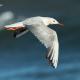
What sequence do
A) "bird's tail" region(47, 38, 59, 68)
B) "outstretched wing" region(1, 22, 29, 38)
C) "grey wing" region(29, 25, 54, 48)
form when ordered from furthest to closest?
"outstretched wing" region(1, 22, 29, 38) < "grey wing" region(29, 25, 54, 48) < "bird's tail" region(47, 38, 59, 68)

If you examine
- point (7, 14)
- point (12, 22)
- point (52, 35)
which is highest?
point (52, 35)

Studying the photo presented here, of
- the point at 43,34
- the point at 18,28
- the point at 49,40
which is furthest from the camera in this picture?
the point at 18,28

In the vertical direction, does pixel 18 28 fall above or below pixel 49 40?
below

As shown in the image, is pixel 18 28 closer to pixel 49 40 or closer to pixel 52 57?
pixel 49 40

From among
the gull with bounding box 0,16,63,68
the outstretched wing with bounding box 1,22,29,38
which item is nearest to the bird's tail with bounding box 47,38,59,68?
the gull with bounding box 0,16,63,68

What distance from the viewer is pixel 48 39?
13.7 feet

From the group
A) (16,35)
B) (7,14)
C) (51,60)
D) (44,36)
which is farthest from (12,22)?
(7,14)

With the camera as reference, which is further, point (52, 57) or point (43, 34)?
point (43, 34)

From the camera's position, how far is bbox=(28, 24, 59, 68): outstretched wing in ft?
12.8

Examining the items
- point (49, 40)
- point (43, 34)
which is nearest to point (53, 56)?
point (49, 40)

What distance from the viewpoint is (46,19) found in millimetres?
5109

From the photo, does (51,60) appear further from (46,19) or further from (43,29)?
(46,19)

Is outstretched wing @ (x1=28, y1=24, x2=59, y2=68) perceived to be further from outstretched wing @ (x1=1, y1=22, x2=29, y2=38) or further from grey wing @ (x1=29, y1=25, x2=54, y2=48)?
outstretched wing @ (x1=1, y1=22, x2=29, y2=38)

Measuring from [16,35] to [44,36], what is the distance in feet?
2.72
